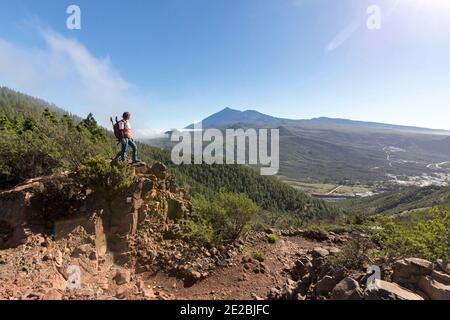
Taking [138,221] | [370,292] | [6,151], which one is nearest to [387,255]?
[370,292]

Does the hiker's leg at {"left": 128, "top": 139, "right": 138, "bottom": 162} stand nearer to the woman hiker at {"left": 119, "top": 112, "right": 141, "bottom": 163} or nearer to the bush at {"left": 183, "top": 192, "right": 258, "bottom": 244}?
the woman hiker at {"left": 119, "top": 112, "right": 141, "bottom": 163}

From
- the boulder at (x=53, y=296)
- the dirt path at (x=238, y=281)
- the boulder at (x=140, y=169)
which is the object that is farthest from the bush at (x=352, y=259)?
the boulder at (x=140, y=169)

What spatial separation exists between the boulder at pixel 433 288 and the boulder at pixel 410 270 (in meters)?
0.18

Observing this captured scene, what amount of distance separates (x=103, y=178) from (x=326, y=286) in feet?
24.3

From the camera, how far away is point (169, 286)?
8516 millimetres

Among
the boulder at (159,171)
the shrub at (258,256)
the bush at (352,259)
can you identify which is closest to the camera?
the bush at (352,259)

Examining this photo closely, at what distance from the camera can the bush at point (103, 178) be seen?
30.2 feet

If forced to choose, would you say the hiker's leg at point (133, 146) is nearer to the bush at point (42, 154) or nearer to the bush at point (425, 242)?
the bush at point (42, 154)

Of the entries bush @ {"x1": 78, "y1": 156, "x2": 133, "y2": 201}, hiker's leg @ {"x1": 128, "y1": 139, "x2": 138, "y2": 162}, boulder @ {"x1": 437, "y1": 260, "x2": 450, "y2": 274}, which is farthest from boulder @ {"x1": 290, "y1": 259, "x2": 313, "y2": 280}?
hiker's leg @ {"x1": 128, "y1": 139, "x2": 138, "y2": 162}

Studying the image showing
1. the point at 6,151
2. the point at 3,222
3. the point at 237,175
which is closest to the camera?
the point at 3,222

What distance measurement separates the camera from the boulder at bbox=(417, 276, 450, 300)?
17.9 feet

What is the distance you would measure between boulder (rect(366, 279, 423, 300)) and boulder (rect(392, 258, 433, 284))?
0.70 meters

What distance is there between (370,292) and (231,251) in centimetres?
575
